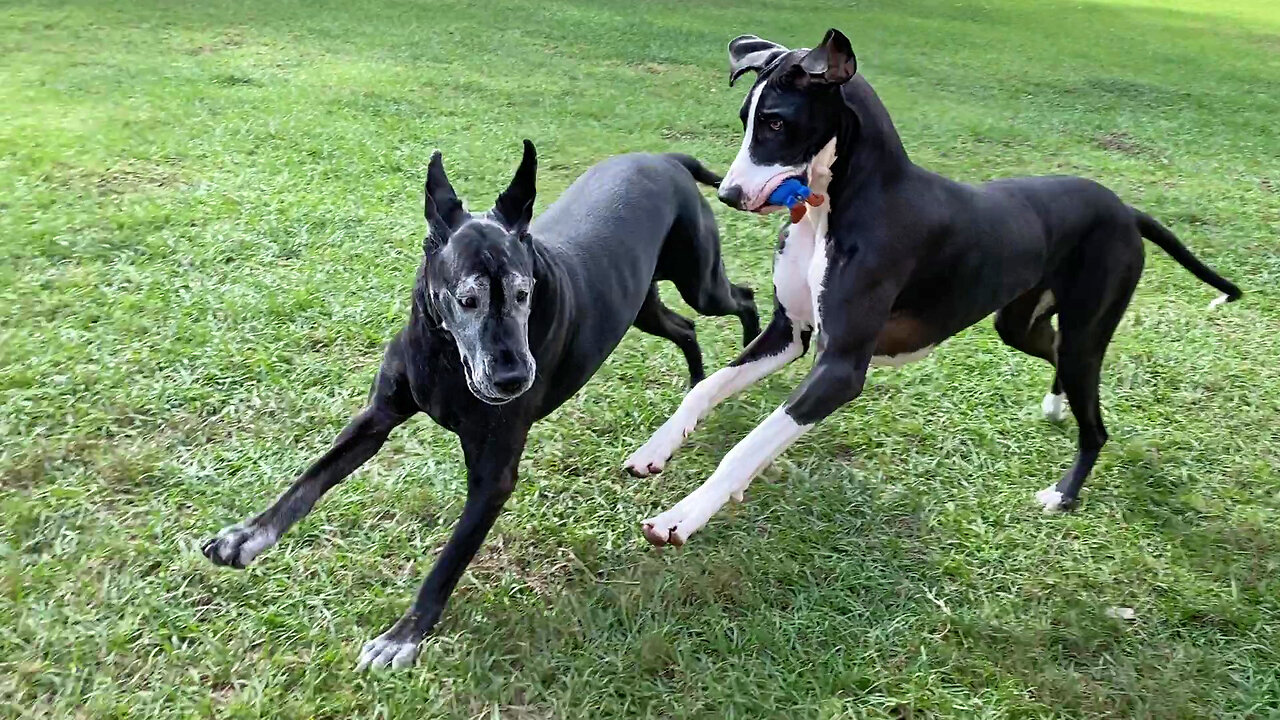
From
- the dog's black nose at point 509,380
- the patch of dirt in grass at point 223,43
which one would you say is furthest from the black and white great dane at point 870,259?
the patch of dirt in grass at point 223,43

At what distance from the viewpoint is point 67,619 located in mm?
2740

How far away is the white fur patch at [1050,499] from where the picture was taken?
11.8 feet

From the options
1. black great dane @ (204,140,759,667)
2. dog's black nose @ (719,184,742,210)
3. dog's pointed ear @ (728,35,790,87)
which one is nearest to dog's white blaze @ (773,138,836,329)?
dog's black nose @ (719,184,742,210)

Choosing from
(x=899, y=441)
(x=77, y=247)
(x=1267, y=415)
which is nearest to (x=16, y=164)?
(x=77, y=247)

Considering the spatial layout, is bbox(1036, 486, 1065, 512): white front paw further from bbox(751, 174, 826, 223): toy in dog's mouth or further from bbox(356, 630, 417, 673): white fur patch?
bbox(356, 630, 417, 673): white fur patch

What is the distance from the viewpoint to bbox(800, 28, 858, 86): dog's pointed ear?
2668mm

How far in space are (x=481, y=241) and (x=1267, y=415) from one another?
3855 mm

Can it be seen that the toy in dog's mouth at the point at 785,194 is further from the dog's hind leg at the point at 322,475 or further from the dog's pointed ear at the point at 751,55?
the dog's hind leg at the point at 322,475

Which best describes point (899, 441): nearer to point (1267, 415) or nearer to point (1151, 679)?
point (1151, 679)

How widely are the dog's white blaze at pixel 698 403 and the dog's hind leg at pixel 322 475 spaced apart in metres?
0.78

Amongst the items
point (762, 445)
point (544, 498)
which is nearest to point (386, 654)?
point (544, 498)

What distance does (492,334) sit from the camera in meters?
2.48

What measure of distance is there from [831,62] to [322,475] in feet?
6.55

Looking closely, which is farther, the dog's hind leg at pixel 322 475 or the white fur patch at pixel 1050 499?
the white fur patch at pixel 1050 499
